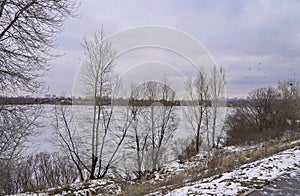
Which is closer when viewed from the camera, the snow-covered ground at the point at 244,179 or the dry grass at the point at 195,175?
the snow-covered ground at the point at 244,179

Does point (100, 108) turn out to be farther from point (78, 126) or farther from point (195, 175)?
point (195, 175)

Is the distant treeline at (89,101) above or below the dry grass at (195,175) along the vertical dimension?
above

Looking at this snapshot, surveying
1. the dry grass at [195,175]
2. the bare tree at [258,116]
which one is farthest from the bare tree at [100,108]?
the bare tree at [258,116]

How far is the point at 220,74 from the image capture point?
105 feet

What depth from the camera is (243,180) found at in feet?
23.0

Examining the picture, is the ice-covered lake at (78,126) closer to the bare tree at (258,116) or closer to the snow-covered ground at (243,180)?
the bare tree at (258,116)

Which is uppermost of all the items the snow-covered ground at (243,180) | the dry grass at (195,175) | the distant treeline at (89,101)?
the distant treeline at (89,101)

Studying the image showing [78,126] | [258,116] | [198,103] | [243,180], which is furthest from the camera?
[258,116]

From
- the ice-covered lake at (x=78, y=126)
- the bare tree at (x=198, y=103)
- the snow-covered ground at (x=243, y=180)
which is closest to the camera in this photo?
the snow-covered ground at (x=243, y=180)

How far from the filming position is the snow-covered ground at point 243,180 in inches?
248

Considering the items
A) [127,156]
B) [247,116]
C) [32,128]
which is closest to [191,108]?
[127,156]

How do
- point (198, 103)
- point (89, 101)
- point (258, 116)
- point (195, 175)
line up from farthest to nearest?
point (258, 116)
point (198, 103)
point (89, 101)
point (195, 175)

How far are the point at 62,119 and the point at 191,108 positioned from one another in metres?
13.6

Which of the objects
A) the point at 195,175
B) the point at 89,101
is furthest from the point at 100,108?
the point at 195,175
